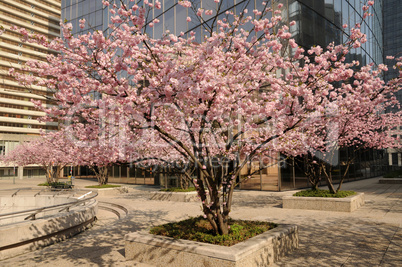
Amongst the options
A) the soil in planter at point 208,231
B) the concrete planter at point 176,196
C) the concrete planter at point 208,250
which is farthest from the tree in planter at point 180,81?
the concrete planter at point 176,196

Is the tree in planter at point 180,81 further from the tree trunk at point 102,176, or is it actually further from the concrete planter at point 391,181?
the concrete planter at point 391,181

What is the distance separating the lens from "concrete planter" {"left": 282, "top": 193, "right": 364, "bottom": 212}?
12.9m

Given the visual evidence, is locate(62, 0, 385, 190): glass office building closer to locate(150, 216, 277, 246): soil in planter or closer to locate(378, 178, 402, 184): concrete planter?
locate(378, 178, 402, 184): concrete planter

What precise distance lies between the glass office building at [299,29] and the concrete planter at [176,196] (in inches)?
67.4

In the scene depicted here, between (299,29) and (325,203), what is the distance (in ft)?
52.4

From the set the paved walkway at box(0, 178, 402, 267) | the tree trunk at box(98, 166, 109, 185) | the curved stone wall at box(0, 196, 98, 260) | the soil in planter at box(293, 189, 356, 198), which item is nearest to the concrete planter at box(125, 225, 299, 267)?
the paved walkway at box(0, 178, 402, 267)

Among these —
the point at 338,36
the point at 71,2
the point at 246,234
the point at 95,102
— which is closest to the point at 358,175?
the point at 338,36

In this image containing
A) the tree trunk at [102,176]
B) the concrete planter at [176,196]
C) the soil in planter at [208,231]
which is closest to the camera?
the soil in planter at [208,231]

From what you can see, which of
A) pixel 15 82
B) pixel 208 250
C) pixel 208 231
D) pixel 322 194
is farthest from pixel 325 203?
pixel 15 82

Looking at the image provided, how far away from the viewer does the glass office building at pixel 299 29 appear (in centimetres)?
2353

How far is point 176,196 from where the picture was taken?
61.1 ft

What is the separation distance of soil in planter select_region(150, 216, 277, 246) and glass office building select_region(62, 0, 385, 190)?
6127mm

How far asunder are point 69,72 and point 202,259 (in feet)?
15.8

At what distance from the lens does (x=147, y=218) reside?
12.8 m
